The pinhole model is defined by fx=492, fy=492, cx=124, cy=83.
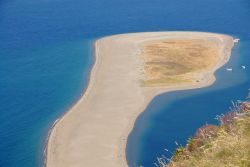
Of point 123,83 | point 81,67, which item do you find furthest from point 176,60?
point 81,67

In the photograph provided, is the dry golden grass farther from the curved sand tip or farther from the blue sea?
the blue sea

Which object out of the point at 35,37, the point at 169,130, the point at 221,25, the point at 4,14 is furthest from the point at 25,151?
the point at 4,14

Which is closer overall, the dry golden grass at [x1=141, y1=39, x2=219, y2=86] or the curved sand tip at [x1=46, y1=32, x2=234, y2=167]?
the curved sand tip at [x1=46, y1=32, x2=234, y2=167]

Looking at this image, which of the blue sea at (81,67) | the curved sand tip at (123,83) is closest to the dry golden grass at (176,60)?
the curved sand tip at (123,83)

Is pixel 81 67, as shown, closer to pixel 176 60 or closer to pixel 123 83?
pixel 123 83

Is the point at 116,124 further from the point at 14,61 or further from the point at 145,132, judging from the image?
the point at 14,61

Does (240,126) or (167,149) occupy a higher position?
(240,126)

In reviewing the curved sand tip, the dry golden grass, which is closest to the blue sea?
the curved sand tip
